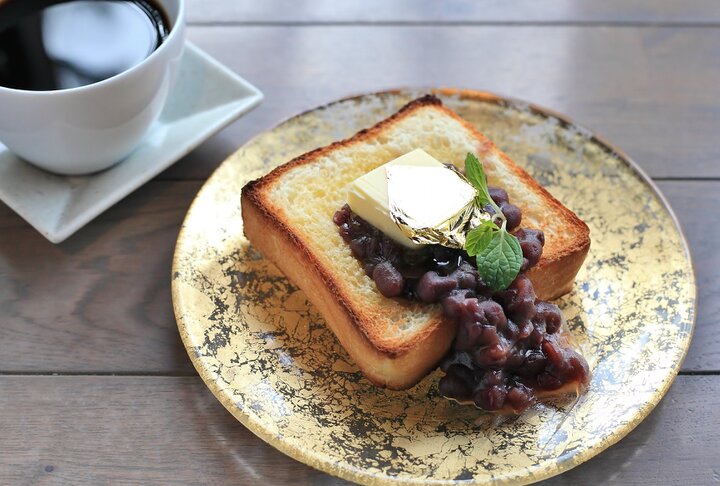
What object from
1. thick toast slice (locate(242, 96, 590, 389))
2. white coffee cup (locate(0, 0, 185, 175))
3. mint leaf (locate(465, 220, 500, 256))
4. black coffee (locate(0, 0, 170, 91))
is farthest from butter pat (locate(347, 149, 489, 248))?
black coffee (locate(0, 0, 170, 91))

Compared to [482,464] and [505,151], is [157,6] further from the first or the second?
[482,464]

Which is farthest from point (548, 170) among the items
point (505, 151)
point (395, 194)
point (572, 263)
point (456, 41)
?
point (456, 41)

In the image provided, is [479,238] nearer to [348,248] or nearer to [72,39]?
[348,248]

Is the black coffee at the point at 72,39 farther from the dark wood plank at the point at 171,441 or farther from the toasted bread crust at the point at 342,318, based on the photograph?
the dark wood plank at the point at 171,441

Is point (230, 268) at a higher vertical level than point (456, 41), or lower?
lower

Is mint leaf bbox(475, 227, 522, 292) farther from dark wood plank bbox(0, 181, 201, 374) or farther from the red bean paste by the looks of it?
dark wood plank bbox(0, 181, 201, 374)

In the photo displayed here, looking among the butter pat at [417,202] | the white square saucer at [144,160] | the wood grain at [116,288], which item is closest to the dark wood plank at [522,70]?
the white square saucer at [144,160]
